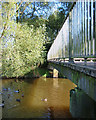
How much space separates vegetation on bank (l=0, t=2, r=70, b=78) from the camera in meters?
12.6

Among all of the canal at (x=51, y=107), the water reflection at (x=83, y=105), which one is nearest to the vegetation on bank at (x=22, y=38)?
the canal at (x=51, y=107)

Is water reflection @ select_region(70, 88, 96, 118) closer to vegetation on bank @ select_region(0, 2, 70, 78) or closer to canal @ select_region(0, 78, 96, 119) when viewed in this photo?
canal @ select_region(0, 78, 96, 119)

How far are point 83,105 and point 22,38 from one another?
11.8 meters

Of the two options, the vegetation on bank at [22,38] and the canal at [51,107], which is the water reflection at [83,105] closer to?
the canal at [51,107]

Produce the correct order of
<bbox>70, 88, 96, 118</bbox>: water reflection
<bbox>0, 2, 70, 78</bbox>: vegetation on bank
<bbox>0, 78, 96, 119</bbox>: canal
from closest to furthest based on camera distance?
<bbox>70, 88, 96, 118</bbox>: water reflection
<bbox>0, 78, 96, 119</bbox>: canal
<bbox>0, 2, 70, 78</bbox>: vegetation on bank

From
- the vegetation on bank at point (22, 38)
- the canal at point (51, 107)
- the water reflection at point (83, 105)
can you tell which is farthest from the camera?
the vegetation on bank at point (22, 38)

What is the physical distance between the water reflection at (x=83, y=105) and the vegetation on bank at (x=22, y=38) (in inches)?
349

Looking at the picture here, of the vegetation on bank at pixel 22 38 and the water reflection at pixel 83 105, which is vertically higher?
the vegetation on bank at pixel 22 38

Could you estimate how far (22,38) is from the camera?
610 inches

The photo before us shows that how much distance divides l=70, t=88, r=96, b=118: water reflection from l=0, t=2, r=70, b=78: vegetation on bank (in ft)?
29.1

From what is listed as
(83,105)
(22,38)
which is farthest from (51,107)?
(22,38)

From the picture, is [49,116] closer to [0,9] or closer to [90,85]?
[90,85]

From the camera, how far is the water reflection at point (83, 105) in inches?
193

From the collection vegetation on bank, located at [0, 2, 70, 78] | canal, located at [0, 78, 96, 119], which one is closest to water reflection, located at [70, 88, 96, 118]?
canal, located at [0, 78, 96, 119]
